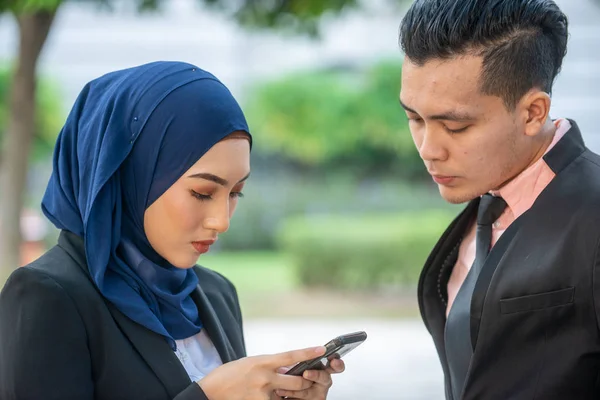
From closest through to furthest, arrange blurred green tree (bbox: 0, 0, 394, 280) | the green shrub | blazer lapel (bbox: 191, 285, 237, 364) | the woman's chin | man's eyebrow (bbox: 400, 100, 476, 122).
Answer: man's eyebrow (bbox: 400, 100, 476, 122)
the woman's chin
blazer lapel (bbox: 191, 285, 237, 364)
blurred green tree (bbox: 0, 0, 394, 280)
the green shrub

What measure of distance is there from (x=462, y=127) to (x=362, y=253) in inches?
425

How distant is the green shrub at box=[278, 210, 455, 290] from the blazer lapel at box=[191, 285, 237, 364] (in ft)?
33.9

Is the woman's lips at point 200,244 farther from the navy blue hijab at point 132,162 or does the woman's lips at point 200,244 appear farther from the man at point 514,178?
the man at point 514,178

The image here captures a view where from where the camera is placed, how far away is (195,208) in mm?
2201

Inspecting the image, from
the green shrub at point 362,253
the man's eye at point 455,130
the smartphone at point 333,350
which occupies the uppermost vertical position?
the man's eye at point 455,130

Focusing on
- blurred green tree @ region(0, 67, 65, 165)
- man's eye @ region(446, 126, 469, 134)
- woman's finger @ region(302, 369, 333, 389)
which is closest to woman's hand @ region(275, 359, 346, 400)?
woman's finger @ region(302, 369, 333, 389)

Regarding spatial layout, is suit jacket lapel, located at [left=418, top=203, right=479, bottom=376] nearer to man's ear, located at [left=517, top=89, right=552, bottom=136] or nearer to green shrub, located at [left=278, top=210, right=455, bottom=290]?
man's ear, located at [left=517, top=89, right=552, bottom=136]

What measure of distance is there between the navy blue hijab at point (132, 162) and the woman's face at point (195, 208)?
23 mm

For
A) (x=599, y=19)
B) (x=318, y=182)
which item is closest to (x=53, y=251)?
(x=318, y=182)

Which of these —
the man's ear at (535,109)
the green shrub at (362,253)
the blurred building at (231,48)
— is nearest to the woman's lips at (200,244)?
the man's ear at (535,109)

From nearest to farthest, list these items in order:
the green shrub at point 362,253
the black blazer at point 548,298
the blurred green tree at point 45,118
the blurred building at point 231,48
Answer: the black blazer at point 548,298
the green shrub at point 362,253
the blurred green tree at point 45,118
the blurred building at point 231,48

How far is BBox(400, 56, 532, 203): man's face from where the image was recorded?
6.98 feet

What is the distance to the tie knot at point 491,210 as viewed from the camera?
2.32 meters

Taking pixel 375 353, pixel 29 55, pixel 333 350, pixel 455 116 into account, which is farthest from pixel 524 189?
pixel 375 353
